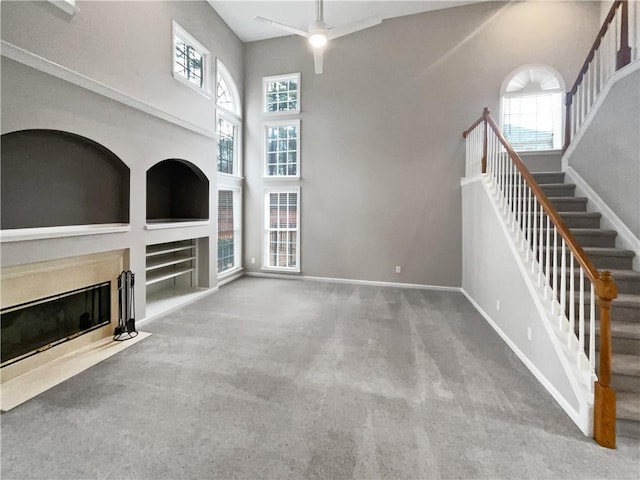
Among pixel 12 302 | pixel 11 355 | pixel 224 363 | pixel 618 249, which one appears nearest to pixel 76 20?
pixel 12 302

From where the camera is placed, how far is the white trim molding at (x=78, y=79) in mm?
2657

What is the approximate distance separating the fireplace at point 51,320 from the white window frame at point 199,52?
3.33m

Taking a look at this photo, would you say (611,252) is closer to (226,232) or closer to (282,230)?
(282,230)

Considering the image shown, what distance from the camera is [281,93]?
6836mm

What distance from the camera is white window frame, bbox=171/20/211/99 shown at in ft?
15.2

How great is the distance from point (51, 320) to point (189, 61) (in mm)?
4495

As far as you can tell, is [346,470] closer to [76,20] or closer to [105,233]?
[105,233]

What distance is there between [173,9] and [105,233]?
3645 mm

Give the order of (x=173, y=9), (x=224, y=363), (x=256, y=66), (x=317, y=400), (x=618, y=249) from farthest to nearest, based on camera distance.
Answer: (x=256, y=66)
(x=173, y=9)
(x=618, y=249)
(x=224, y=363)
(x=317, y=400)

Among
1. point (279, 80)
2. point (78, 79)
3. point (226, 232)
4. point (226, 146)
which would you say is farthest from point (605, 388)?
point (279, 80)

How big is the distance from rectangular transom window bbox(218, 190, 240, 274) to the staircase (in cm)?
571

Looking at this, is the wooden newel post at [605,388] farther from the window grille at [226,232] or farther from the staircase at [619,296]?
the window grille at [226,232]

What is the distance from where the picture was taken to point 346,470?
1.79m

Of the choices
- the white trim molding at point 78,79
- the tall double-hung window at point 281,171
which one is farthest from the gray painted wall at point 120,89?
the tall double-hung window at point 281,171
